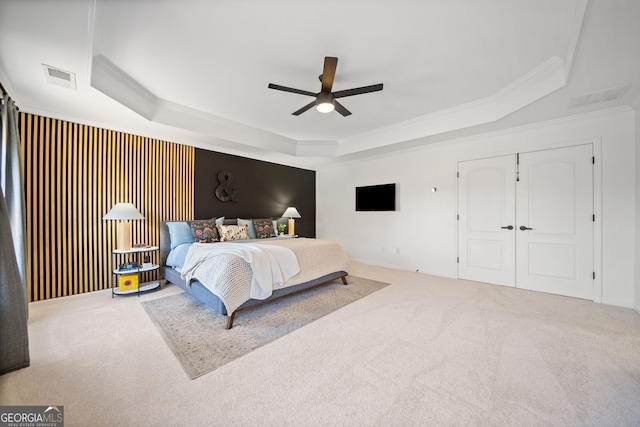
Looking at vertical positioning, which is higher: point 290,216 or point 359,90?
point 359,90

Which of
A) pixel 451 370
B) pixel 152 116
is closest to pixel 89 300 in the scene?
pixel 152 116

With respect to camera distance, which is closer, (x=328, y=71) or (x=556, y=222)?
(x=328, y=71)

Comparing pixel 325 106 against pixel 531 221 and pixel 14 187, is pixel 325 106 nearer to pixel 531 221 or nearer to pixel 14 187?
pixel 14 187

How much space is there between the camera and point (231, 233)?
4340 mm

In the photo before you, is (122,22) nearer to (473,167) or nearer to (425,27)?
(425,27)

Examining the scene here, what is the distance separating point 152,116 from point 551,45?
4.67m

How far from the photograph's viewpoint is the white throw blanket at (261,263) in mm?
2807

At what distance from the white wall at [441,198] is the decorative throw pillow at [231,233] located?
290 centimetres

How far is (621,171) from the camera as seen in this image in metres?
3.22

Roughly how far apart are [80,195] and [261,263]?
290 centimetres

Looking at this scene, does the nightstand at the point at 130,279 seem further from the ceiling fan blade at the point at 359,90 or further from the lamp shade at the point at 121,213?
the ceiling fan blade at the point at 359,90

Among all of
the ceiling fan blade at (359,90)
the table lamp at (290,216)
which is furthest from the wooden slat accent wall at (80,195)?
the ceiling fan blade at (359,90)

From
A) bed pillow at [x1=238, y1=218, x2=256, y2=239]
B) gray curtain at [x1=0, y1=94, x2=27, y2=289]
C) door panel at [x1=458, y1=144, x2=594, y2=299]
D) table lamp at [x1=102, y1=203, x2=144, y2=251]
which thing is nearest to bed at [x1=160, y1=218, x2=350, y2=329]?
bed pillow at [x1=238, y1=218, x2=256, y2=239]

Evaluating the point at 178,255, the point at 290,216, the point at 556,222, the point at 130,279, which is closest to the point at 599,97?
the point at 556,222
